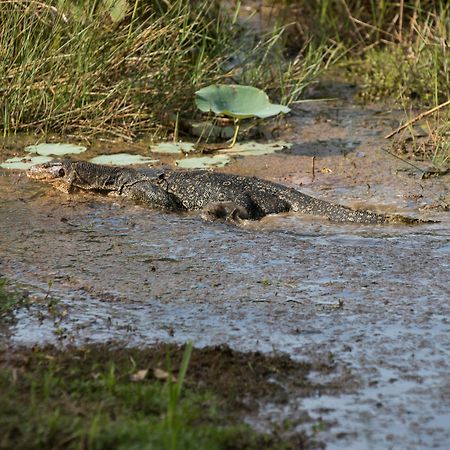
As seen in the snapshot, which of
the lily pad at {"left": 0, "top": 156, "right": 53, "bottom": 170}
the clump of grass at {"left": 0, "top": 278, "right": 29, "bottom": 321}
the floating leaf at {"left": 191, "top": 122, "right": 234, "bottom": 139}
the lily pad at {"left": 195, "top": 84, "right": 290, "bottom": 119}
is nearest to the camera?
the clump of grass at {"left": 0, "top": 278, "right": 29, "bottom": 321}

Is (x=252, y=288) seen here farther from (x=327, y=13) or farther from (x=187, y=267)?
(x=327, y=13)

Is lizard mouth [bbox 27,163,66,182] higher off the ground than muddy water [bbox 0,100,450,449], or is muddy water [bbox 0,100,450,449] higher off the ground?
muddy water [bbox 0,100,450,449]

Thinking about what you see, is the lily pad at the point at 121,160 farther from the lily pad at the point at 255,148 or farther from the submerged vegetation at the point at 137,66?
the lily pad at the point at 255,148

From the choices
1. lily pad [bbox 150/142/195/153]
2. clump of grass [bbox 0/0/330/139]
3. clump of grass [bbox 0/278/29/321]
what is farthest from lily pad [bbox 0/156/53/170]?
clump of grass [bbox 0/278/29/321]

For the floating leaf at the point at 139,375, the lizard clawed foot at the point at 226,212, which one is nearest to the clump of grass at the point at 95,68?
the lizard clawed foot at the point at 226,212

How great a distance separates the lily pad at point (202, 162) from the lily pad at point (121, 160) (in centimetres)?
24

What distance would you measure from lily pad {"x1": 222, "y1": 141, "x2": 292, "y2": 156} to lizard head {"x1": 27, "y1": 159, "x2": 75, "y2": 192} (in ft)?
5.18

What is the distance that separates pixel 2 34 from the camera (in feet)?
30.0

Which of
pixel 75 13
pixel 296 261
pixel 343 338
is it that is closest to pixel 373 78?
pixel 75 13

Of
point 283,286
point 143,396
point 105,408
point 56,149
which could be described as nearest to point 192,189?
point 56,149

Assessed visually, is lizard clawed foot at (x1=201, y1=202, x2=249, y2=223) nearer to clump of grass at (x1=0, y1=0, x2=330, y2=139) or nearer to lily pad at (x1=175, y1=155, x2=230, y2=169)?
lily pad at (x1=175, y1=155, x2=230, y2=169)

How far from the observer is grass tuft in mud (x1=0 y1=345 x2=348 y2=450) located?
3982mm

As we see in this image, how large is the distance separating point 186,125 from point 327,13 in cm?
311

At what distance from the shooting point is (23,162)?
867 cm
